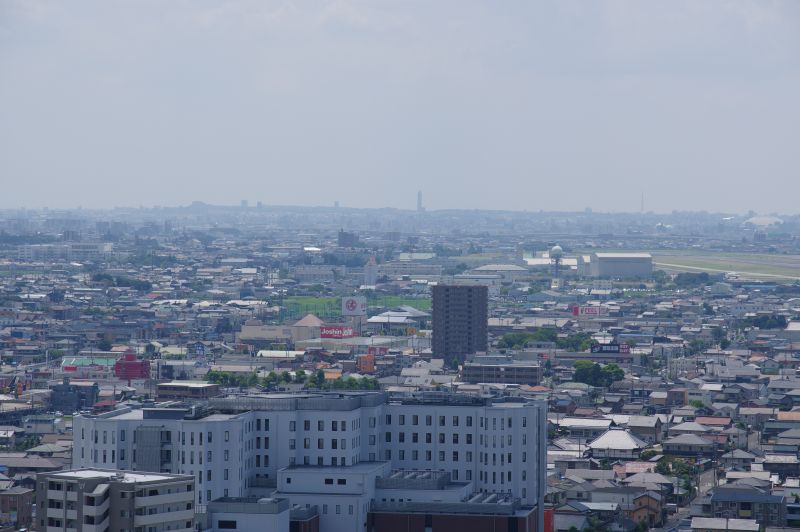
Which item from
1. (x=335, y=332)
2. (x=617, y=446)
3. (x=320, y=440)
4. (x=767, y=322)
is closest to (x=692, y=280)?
(x=767, y=322)

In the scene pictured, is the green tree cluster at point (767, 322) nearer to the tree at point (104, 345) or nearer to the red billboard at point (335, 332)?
the red billboard at point (335, 332)

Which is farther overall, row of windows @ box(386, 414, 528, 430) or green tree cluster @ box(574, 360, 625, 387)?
green tree cluster @ box(574, 360, 625, 387)

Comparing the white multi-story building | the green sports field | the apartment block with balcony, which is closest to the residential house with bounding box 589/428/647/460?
the white multi-story building

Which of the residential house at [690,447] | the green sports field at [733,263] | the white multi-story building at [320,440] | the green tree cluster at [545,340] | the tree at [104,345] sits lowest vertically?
the green sports field at [733,263]

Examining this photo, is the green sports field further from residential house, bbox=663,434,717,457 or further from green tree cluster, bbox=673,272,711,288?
residential house, bbox=663,434,717,457

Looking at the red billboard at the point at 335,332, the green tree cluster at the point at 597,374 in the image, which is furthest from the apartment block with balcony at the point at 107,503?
the red billboard at the point at 335,332

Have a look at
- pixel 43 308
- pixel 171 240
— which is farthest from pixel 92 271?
pixel 171 240
